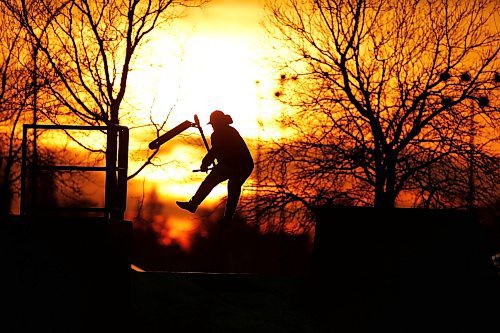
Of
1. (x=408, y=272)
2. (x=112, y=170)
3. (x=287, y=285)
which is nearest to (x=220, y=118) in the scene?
(x=112, y=170)

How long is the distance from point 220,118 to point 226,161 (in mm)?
720

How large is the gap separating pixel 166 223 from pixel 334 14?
194ft

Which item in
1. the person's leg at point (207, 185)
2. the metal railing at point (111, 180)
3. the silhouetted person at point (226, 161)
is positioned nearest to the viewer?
the metal railing at point (111, 180)

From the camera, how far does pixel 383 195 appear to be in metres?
28.1

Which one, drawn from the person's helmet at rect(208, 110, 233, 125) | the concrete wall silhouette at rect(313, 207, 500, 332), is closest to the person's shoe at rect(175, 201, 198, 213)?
the person's helmet at rect(208, 110, 233, 125)

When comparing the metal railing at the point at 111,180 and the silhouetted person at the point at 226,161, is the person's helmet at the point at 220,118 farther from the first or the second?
the metal railing at the point at 111,180

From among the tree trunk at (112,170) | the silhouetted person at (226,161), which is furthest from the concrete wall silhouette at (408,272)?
the tree trunk at (112,170)

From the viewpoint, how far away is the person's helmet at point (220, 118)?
51.1ft

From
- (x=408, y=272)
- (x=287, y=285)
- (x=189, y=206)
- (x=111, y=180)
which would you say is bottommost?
(x=287, y=285)

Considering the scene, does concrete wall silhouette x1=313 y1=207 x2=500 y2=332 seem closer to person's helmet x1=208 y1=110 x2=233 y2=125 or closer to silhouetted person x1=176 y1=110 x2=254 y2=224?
silhouetted person x1=176 y1=110 x2=254 y2=224

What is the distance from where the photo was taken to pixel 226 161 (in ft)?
51.9

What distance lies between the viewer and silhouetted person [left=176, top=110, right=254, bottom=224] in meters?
15.6

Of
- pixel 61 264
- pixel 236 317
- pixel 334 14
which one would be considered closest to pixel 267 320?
pixel 236 317

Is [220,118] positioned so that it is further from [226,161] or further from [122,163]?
[122,163]
